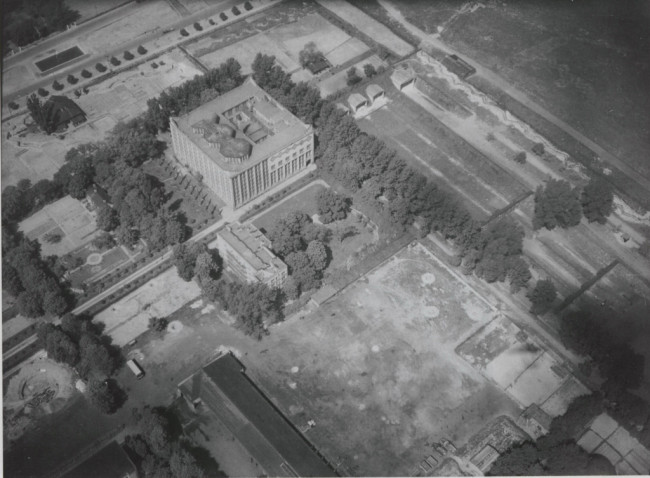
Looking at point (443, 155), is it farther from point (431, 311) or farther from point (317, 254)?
point (317, 254)

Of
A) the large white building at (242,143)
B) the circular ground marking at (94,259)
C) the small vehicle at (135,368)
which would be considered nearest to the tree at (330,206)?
the large white building at (242,143)

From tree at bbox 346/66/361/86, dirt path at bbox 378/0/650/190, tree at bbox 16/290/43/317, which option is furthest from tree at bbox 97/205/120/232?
dirt path at bbox 378/0/650/190

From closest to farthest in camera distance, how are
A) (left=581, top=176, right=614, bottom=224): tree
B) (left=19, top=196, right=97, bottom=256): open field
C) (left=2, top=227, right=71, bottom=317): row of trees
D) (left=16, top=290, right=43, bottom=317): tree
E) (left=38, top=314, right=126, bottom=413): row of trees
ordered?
(left=38, top=314, right=126, bottom=413): row of trees
(left=16, top=290, right=43, bottom=317): tree
(left=2, top=227, right=71, bottom=317): row of trees
(left=19, top=196, right=97, bottom=256): open field
(left=581, top=176, right=614, bottom=224): tree

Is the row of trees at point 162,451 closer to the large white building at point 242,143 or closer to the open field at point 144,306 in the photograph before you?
the open field at point 144,306

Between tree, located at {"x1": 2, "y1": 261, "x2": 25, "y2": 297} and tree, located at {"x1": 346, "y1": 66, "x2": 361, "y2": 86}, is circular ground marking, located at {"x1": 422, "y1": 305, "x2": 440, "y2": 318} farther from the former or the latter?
tree, located at {"x1": 2, "y1": 261, "x2": 25, "y2": 297}

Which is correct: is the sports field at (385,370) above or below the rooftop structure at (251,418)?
below

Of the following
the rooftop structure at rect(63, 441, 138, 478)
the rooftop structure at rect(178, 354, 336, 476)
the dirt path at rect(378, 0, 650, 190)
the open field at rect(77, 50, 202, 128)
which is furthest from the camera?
the open field at rect(77, 50, 202, 128)

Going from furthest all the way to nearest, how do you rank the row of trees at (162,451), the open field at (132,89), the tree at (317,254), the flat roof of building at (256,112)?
the open field at (132,89) → the flat roof of building at (256,112) → the tree at (317,254) → the row of trees at (162,451)
